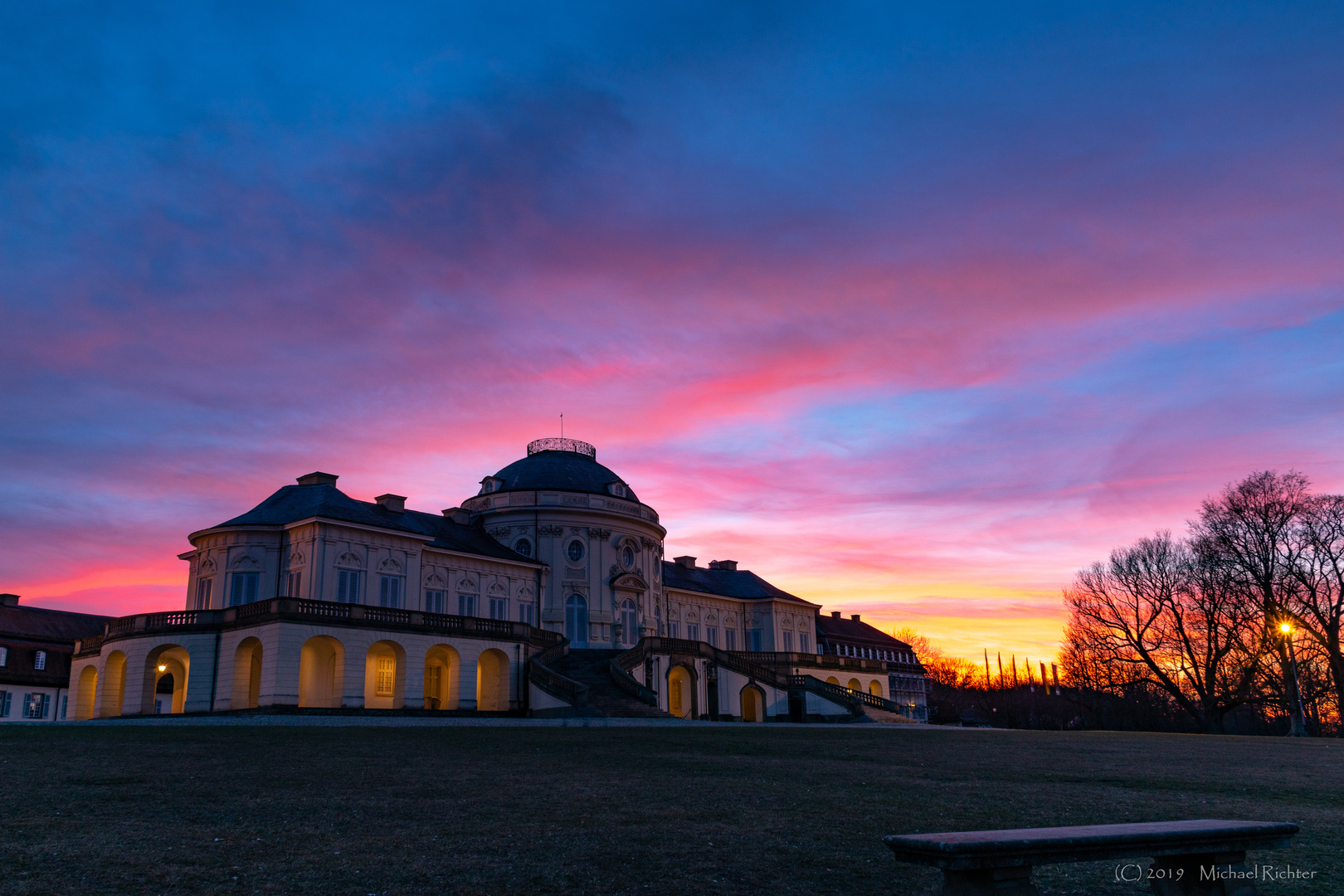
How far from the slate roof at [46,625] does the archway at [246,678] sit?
34.2 m

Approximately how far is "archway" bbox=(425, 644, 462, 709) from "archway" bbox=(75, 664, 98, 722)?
16151mm

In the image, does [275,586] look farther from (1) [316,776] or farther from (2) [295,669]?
(1) [316,776]

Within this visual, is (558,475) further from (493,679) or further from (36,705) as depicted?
(36,705)

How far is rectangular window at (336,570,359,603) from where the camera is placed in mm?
46500

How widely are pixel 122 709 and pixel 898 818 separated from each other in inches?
1694

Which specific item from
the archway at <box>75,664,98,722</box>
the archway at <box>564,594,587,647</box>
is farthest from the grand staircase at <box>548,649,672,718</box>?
→ the archway at <box>75,664,98,722</box>

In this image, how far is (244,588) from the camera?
47312 millimetres

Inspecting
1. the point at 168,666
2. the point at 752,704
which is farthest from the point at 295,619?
the point at 752,704

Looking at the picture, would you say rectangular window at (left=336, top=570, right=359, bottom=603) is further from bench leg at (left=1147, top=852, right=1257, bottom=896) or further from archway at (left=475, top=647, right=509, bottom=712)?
bench leg at (left=1147, top=852, right=1257, bottom=896)

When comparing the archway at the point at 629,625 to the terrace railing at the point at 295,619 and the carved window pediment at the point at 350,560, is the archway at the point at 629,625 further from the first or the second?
the carved window pediment at the point at 350,560

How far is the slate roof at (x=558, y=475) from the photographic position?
61.6 m

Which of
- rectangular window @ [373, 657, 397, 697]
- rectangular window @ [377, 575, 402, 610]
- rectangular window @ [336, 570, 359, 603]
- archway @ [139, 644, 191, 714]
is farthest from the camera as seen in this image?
rectangular window @ [377, 575, 402, 610]

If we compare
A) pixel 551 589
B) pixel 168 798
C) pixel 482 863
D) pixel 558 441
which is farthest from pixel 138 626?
pixel 482 863

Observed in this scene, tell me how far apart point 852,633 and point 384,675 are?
2694 inches
